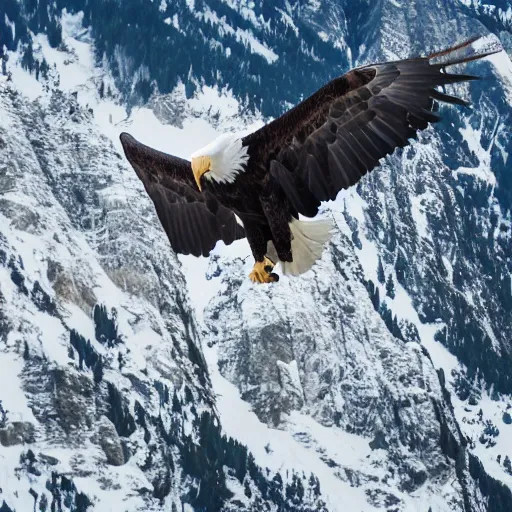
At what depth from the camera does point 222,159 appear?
66.9 feet

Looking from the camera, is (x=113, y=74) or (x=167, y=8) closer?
(x=113, y=74)

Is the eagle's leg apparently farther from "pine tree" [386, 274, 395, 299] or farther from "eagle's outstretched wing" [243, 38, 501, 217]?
"pine tree" [386, 274, 395, 299]

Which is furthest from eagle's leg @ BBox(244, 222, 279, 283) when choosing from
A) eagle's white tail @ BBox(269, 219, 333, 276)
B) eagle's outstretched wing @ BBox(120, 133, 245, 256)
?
eagle's outstretched wing @ BBox(120, 133, 245, 256)

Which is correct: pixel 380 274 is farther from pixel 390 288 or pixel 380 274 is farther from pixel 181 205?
pixel 181 205

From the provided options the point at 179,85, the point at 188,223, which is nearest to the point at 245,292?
the point at 179,85

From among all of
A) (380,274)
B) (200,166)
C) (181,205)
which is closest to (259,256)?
(200,166)

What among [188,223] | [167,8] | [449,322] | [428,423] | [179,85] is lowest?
[188,223]

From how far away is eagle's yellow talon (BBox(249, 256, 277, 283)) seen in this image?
2039cm

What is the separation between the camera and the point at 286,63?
195000 millimetres

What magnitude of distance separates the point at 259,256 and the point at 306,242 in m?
0.65

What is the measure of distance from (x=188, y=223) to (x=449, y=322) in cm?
15388

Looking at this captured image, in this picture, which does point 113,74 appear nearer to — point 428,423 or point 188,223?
point 428,423

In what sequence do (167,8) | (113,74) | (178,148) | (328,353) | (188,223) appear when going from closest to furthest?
(188,223), (328,353), (178,148), (113,74), (167,8)

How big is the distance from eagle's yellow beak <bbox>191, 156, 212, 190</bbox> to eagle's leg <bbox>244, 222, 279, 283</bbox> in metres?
1.21
